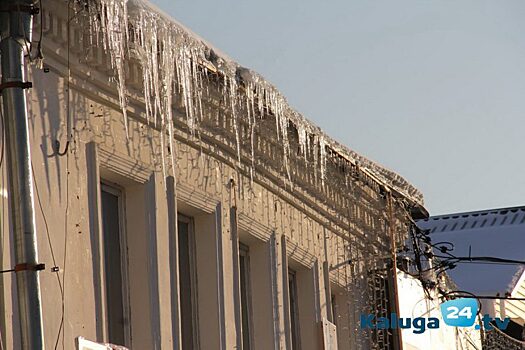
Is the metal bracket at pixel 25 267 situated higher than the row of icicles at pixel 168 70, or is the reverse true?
the row of icicles at pixel 168 70

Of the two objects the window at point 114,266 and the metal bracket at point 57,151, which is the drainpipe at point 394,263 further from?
the metal bracket at point 57,151

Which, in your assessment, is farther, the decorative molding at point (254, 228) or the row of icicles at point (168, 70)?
the decorative molding at point (254, 228)

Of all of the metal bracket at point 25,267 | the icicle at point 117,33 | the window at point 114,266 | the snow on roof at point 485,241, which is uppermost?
the snow on roof at point 485,241

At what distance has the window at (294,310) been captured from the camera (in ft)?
55.9

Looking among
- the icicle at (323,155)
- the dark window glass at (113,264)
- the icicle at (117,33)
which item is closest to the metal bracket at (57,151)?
the icicle at (117,33)

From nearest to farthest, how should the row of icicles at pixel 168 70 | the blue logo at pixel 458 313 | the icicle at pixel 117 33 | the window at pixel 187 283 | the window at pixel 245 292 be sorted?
the icicle at pixel 117 33, the row of icicles at pixel 168 70, the window at pixel 187 283, the window at pixel 245 292, the blue logo at pixel 458 313

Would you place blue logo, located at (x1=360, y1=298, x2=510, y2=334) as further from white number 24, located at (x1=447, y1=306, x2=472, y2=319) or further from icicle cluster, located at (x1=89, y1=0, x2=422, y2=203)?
icicle cluster, located at (x1=89, y1=0, x2=422, y2=203)

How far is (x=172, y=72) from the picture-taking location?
13125mm

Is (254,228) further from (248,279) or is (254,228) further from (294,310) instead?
(294,310)

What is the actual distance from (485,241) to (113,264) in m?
20.3

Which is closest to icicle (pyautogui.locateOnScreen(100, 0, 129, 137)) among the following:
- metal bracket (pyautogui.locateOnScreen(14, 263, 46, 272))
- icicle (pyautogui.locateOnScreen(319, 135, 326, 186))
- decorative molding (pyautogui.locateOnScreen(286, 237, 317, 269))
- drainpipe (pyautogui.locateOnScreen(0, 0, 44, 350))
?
drainpipe (pyautogui.locateOnScreen(0, 0, 44, 350))

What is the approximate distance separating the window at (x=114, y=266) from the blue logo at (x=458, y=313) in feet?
29.1

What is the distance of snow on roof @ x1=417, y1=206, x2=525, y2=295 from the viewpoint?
29.3m

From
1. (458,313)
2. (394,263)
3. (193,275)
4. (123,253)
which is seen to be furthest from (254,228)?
(458,313)
